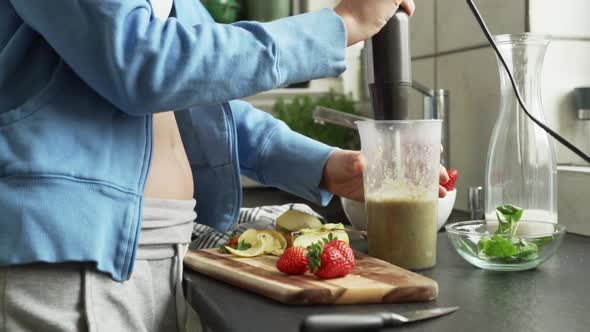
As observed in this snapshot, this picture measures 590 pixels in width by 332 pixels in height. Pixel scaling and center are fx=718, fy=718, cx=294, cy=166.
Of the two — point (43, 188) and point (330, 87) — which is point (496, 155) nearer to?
point (43, 188)

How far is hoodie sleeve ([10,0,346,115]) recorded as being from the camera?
0.66 m

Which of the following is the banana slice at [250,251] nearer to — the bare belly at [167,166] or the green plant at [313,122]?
the bare belly at [167,166]

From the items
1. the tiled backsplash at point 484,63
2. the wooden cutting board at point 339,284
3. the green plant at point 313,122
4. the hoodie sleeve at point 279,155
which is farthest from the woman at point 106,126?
the green plant at point 313,122

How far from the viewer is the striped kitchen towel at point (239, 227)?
104cm

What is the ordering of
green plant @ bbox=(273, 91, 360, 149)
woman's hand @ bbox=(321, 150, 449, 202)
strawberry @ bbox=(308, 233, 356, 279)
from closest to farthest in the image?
1. strawberry @ bbox=(308, 233, 356, 279)
2. woman's hand @ bbox=(321, 150, 449, 202)
3. green plant @ bbox=(273, 91, 360, 149)

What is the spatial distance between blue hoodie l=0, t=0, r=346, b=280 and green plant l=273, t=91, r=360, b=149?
1.01 metres

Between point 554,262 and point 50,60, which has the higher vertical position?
point 50,60

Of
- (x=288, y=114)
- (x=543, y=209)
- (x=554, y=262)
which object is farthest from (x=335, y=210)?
(x=554, y=262)

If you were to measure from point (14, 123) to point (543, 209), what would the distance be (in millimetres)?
700

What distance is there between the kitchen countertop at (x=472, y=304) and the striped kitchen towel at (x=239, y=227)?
0.20m

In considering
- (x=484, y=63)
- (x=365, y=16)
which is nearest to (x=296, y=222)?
(x=365, y=16)

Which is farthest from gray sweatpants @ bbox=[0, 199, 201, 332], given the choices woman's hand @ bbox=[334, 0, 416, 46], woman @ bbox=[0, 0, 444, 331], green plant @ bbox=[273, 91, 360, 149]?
green plant @ bbox=[273, 91, 360, 149]

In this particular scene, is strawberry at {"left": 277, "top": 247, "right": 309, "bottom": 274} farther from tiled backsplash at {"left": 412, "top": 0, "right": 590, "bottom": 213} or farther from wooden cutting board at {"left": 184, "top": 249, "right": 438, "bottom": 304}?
tiled backsplash at {"left": 412, "top": 0, "right": 590, "bottom": 213}

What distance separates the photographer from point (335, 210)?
4.84ft
